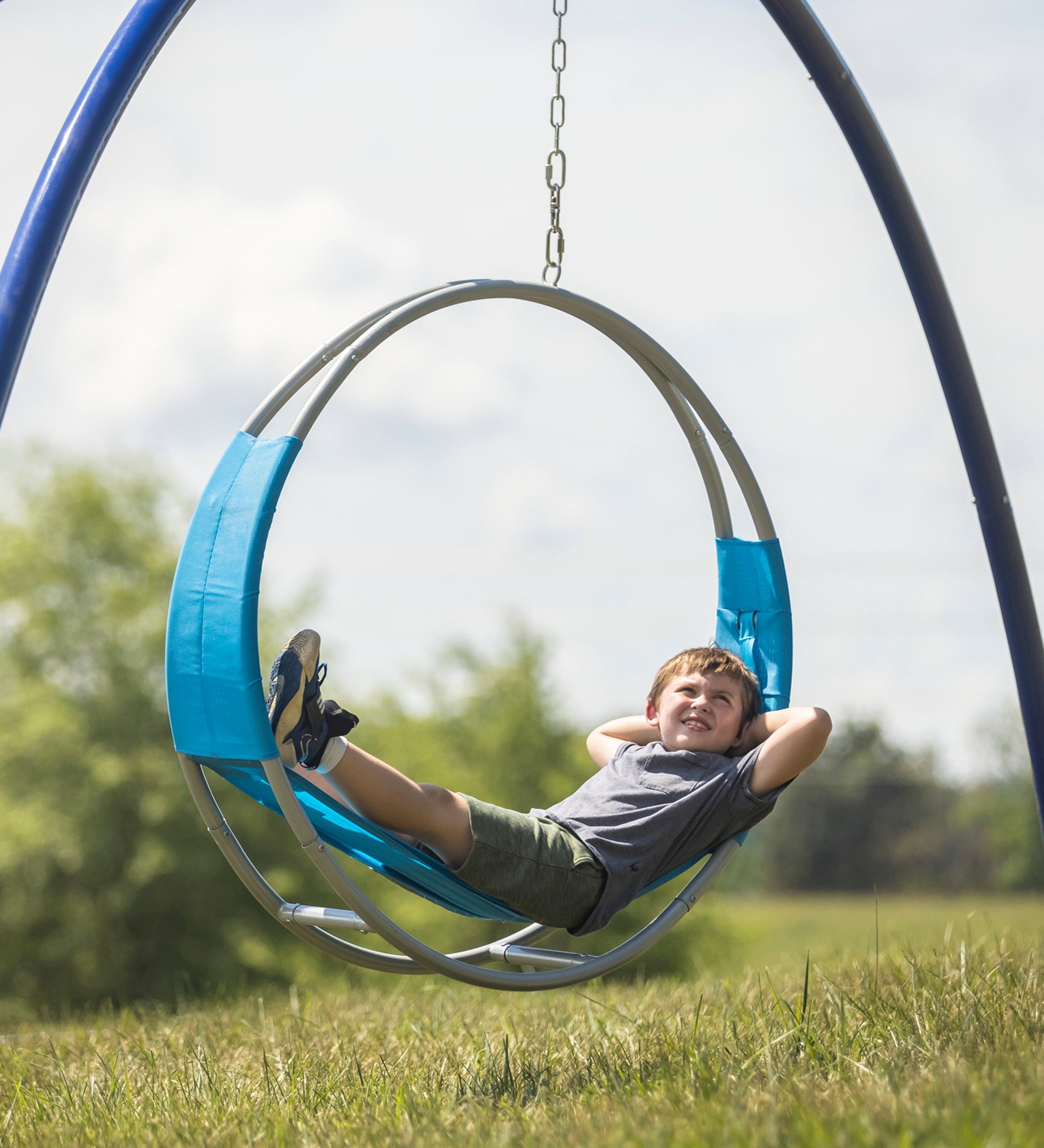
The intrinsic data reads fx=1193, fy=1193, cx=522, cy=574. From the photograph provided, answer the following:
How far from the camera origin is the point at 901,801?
38469 mm

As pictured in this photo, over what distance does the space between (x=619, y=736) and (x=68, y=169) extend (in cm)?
250

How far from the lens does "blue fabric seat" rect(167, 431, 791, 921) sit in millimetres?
3053

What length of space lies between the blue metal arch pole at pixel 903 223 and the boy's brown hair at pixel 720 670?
1.05 meters

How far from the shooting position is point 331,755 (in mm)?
3373

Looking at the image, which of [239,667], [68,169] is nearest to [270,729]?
[239,667]

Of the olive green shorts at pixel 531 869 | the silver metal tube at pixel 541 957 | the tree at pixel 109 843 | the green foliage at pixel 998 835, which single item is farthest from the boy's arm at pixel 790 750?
the green foliage at pixel 998 835

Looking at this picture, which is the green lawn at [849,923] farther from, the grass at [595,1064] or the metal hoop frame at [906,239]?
the metal hoop frame at [906,239]

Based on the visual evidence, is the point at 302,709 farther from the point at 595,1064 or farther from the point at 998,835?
the point at 998,835

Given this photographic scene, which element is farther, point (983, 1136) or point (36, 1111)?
point (36, 1111)

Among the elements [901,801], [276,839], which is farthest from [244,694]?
[901,801]

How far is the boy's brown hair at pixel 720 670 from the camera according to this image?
393 centimetres

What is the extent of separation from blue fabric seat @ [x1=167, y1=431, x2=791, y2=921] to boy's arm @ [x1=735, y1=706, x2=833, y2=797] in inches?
33.3

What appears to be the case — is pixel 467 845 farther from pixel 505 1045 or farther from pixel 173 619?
pixel 173 619

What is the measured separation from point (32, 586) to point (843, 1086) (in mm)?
19685
